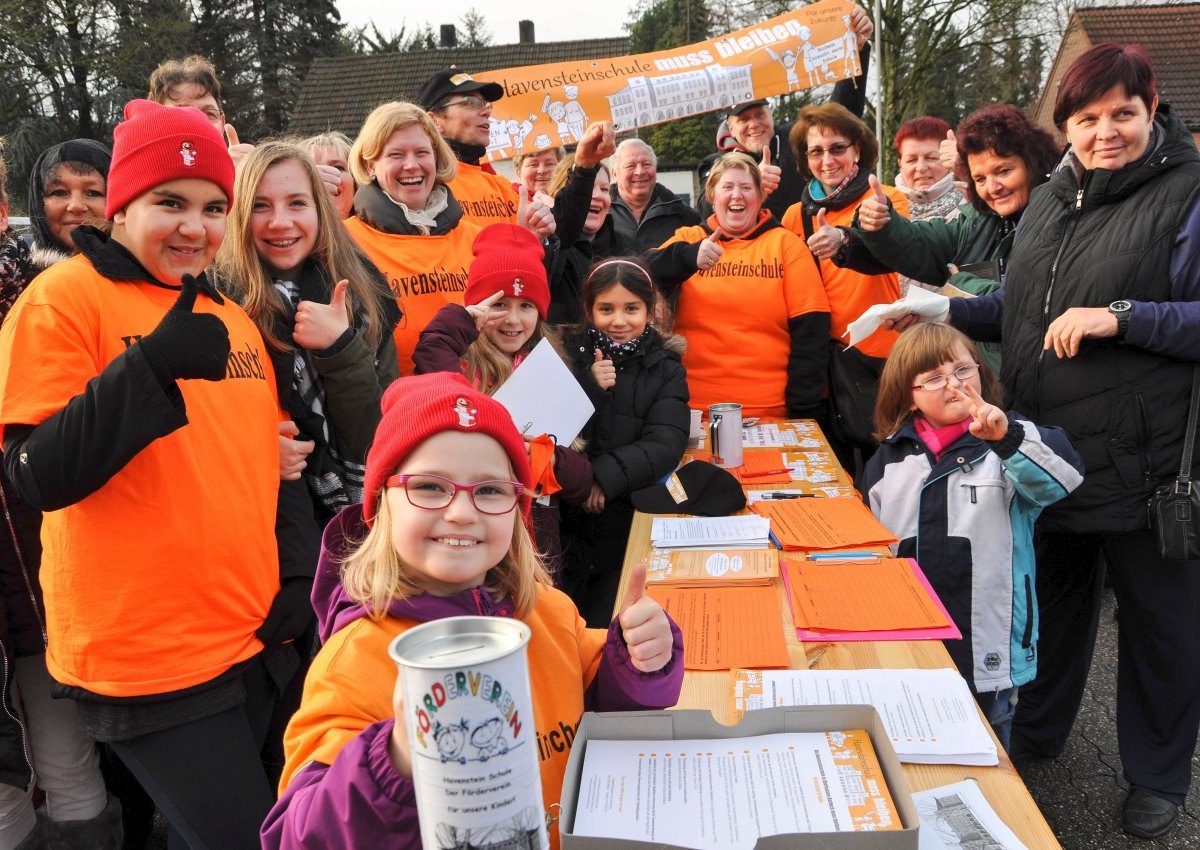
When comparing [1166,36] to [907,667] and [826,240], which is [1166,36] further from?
[907,667]

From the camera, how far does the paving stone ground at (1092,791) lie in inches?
107

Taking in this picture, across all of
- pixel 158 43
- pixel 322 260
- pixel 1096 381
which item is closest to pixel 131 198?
pixel 322 260

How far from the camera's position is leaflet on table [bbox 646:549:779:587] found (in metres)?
2.35

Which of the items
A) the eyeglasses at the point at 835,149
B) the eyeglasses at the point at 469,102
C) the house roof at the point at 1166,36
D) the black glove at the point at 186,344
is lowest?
the black glove at the point at 186,344

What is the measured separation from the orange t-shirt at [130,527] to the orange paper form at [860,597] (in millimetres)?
1336

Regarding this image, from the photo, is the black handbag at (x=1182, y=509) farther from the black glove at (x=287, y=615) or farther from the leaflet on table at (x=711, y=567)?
the black glove at (x=287, y=615)

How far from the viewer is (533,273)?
3043 mm

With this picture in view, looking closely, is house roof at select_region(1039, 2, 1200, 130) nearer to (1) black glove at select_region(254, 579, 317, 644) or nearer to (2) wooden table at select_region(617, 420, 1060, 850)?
(2) wooden table at select_region(617, 420, 1060, 850)

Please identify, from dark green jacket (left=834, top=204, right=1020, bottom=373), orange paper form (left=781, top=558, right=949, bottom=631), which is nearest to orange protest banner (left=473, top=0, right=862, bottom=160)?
dark green jacket (left=834, top=204, right=1020, bottom=373)

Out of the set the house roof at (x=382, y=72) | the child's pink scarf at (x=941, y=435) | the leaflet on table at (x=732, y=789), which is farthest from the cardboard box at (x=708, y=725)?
the house roof at (x=382, y=72)

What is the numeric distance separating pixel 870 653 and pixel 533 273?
1759mm

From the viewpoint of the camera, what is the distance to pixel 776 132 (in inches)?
234

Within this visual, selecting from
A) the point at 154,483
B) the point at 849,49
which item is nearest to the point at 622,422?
the point at 154,483

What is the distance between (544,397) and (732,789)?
177 cm
